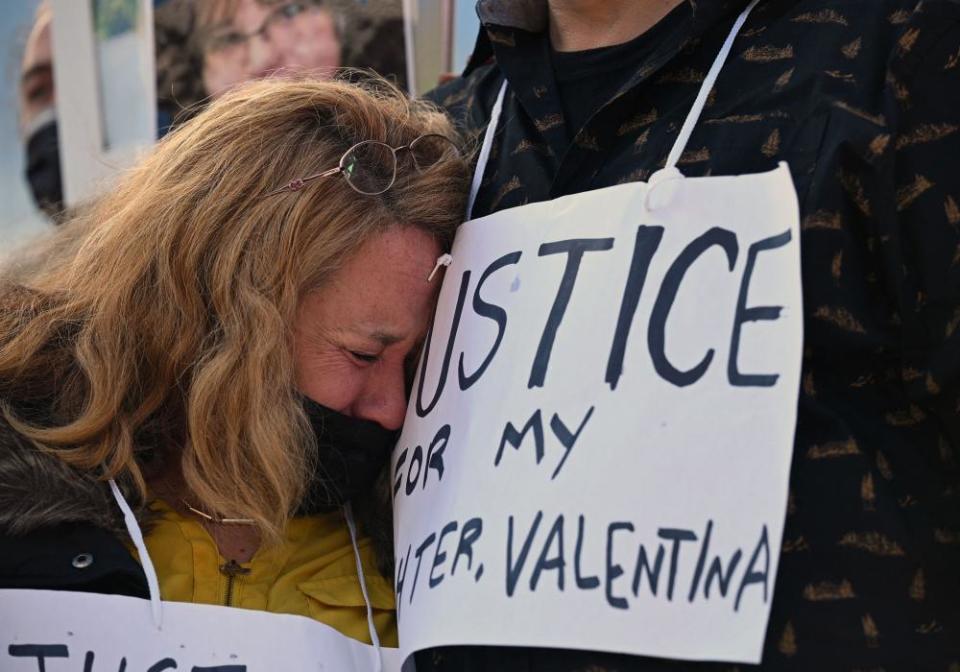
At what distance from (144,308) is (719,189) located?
814 mm

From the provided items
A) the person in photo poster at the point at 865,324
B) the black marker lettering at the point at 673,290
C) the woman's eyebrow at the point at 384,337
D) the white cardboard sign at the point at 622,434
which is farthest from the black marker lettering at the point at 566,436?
the woman's eyebrow at the point at 384,337

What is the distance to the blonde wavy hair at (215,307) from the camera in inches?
67.2

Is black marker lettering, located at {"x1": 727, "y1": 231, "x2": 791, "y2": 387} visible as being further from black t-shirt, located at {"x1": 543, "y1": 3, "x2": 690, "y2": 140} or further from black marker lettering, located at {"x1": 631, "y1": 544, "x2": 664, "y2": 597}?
black t-shirt, located at {"x1": 543, "y1": 3, "x2": 690, "y2": 140}

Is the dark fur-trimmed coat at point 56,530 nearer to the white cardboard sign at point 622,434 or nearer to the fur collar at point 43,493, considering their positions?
the fur collar at point 43,493

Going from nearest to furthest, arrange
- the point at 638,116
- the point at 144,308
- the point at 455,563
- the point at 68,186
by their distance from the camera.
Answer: the point at 455,563 < the point at 638,116 < the point at 144,308 < the point at 68,186

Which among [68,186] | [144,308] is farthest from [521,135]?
[68,186]

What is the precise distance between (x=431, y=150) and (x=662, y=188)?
0.51m

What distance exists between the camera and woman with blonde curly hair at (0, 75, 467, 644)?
170cm

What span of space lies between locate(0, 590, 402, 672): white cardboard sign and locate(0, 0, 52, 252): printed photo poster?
1399 millimetres

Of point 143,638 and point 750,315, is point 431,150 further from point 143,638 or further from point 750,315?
point 143,638

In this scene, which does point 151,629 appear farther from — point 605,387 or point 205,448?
point 605,387

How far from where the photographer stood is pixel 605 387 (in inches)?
57.6

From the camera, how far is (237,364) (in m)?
1.70

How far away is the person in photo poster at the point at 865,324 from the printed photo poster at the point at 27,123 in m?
1.83
